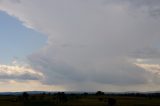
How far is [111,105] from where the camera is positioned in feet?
463

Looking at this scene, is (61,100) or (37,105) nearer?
(37,105)

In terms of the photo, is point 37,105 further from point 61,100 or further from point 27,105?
point 61,100

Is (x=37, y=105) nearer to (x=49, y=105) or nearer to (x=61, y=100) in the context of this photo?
(x=49, y=105)

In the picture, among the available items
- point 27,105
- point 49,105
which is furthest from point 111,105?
point 27,105

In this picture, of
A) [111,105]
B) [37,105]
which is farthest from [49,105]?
[111,105]

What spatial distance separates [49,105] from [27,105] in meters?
8.95

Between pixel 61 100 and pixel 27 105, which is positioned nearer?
pixel 27 105

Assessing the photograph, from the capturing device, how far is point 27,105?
14212cm

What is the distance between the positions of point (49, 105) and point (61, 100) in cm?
2726

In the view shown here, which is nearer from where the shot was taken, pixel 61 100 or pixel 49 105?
pixel 49 105

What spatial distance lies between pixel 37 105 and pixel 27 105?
14.1ft

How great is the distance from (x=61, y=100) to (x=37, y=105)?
28.7 meters

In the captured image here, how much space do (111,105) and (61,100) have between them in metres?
35.1

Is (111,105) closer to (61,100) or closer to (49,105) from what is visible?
(49,105)
